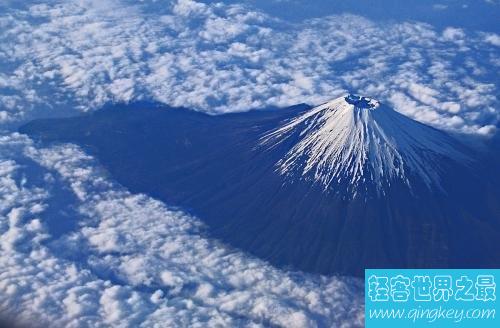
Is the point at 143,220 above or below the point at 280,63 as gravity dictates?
below

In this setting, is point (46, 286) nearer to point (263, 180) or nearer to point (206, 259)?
point (206, 259)

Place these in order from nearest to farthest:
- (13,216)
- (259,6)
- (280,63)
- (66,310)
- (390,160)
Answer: (66,310)
(13,216)
(390,160)
(280,63)
(259,6)

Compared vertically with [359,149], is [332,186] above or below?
below

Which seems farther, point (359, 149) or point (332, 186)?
point (359, 149)

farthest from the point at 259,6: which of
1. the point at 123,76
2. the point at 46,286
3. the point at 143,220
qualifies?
the point at 46,286
